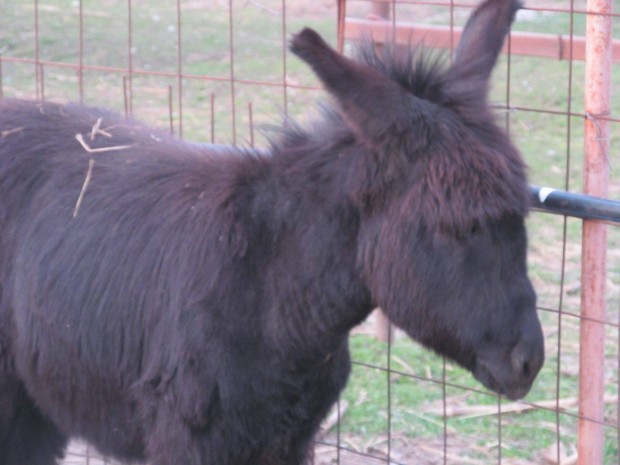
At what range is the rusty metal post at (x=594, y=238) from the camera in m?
3.71

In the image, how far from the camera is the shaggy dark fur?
2758mm

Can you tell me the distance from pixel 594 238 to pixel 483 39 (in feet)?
3.44

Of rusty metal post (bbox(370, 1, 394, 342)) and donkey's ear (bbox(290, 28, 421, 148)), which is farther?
rusty metal post (bbox(370, 1, 394, 342))

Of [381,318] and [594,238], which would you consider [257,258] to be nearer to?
[594,238]

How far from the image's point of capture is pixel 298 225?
3.02 meters

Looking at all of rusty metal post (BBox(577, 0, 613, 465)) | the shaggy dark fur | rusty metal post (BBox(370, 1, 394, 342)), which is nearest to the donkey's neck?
the shaggy dark fur

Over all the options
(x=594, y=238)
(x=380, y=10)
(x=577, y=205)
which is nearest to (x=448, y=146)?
(x=577, y=205)

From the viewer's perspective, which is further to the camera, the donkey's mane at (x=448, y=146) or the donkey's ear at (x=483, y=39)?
the donkey's ear at (x=483, y=39)

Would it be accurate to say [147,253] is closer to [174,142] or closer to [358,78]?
[174,142]

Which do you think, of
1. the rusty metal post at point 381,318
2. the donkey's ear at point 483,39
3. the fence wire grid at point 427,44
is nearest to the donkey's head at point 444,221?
the donkey's ear at point 483,39

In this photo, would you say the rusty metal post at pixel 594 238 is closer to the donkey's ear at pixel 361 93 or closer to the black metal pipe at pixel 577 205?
the black metal pipe at pixel 577 205

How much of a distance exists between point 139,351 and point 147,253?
1.03 feet

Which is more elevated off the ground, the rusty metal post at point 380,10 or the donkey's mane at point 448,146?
the rusty metal post at point 380,10

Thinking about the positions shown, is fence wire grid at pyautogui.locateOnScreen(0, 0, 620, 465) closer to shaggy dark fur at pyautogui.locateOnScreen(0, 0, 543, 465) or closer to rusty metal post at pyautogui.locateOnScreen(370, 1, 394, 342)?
rusty metal post at pyautogui.locateOnScreen(370, 1, 394, 342)
